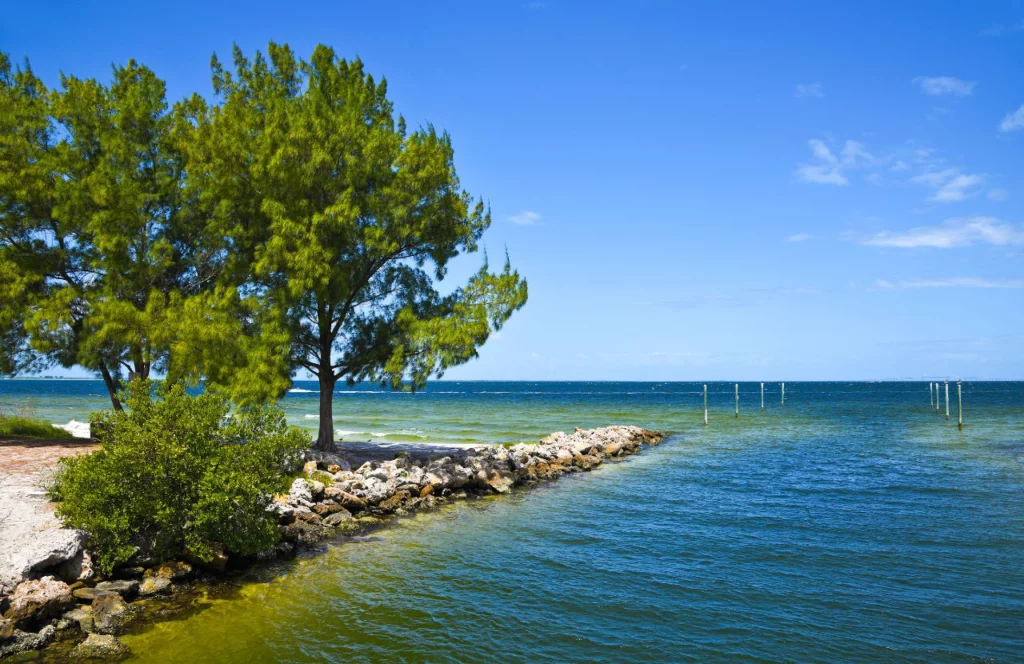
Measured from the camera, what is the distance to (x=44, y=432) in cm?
2806

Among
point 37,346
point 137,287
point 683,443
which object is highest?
point 137,287

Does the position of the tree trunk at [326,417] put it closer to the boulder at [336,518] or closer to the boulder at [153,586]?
the boulder at [336,518]

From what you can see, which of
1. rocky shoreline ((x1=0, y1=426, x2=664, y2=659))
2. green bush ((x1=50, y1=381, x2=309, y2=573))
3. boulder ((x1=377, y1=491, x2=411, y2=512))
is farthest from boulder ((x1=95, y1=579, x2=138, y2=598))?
boulder ((x1=377, y1=491, x2=411, y2=512))

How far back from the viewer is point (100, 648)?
9.98 m

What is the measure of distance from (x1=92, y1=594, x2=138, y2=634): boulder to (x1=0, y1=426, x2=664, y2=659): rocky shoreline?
0.05 ft

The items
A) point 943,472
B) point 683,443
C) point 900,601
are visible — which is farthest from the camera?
point 683,443

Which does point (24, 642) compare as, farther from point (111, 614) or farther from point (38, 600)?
point (111, 614)

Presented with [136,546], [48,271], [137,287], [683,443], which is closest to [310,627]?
[136,546]

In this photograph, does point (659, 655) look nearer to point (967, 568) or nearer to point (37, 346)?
point (967, 568)

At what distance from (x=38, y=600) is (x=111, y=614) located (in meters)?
1.14

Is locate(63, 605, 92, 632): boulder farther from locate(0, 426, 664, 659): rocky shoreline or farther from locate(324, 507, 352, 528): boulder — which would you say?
locate(324, 507, 352, 528): boulder

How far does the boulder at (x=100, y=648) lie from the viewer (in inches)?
389

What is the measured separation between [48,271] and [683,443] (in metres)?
37.0

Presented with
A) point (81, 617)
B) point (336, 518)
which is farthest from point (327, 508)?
point (81, 617)
